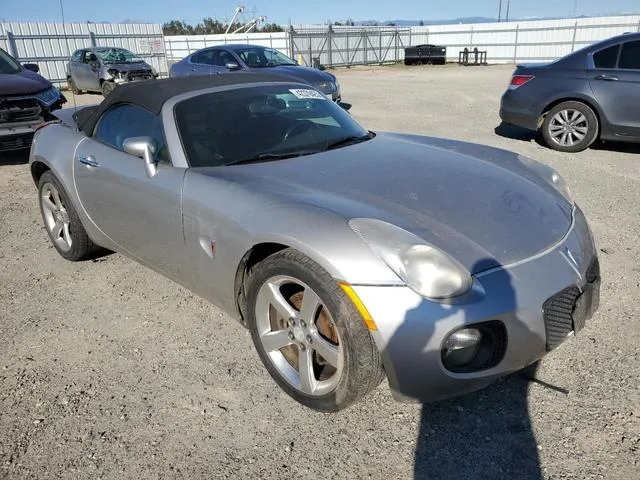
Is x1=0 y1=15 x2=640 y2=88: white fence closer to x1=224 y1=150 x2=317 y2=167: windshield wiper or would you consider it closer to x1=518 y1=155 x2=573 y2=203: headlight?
x1=224 y1=150 x2=317 y2=167: windshield wiper

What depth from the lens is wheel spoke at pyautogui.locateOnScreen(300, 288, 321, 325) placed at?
234 cm

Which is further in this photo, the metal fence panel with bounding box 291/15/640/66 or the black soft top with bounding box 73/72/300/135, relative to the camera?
the metal fence panel with bounding box 291/15/640/66

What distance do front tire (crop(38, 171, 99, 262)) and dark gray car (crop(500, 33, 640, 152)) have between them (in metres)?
6.39

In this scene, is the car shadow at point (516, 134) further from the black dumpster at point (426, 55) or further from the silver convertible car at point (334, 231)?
the black dumpster at point (426, 55)

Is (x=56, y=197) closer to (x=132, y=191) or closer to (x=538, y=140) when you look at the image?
(x=132, y=191)

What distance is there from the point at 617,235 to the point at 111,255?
426cm

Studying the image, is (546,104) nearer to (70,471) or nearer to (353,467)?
(353,467)

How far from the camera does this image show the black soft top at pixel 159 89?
345cm

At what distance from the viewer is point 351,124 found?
388cm

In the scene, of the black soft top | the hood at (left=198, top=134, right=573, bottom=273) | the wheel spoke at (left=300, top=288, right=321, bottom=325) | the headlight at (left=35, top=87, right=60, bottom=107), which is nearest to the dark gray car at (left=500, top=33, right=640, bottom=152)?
the hood at (left=198, top=134, right=573, bottom=273)

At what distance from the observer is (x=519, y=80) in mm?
7988

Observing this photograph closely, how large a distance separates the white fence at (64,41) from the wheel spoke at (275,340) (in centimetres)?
2162

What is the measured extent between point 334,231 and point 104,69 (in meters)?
17.1

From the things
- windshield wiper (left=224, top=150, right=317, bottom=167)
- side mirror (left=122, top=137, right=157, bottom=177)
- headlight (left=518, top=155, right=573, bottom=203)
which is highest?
side mirror (left=122, top=137, right=157, bottom=177)
